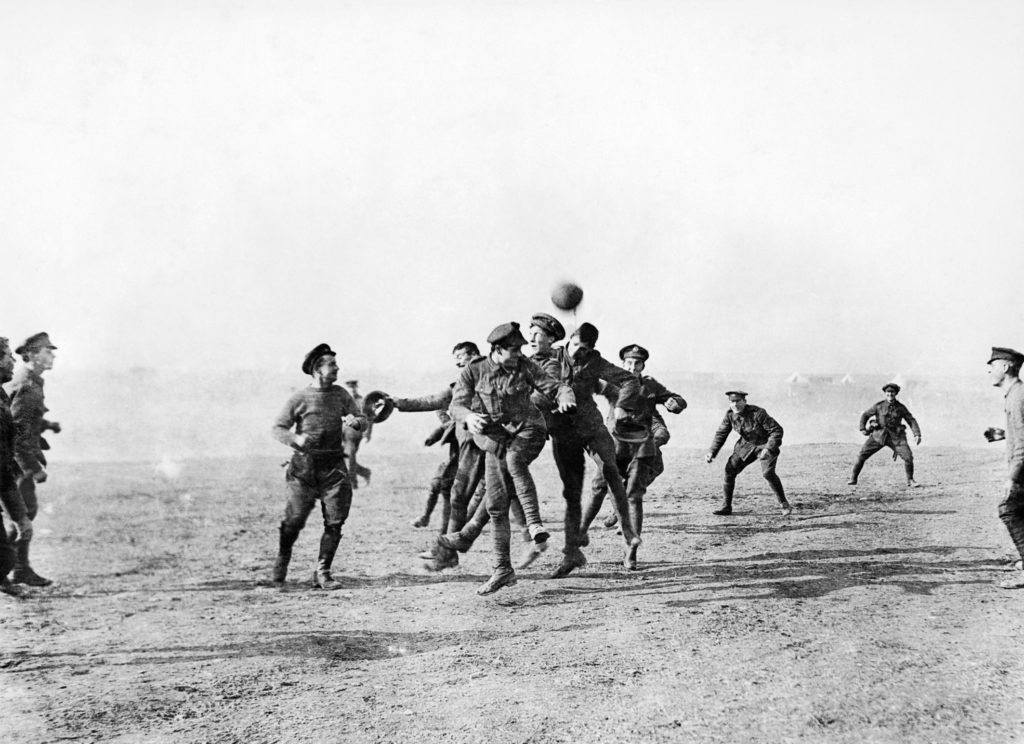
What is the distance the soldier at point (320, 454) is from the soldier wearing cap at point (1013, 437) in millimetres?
5400

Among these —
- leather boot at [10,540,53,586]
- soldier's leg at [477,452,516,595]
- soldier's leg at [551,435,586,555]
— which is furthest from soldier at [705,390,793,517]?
leather boot at [10,540,53,586]

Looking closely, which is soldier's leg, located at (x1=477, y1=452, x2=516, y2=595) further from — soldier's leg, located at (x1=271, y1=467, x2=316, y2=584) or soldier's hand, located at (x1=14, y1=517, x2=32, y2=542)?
soldier's hand, located at (x1=14, y1=517, x2=32, y2=542)

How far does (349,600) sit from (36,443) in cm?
365

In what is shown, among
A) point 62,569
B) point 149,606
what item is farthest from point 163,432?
point 149,606

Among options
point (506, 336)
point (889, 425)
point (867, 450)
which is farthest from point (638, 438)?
point (867, 450)

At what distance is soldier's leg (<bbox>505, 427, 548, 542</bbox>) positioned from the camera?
6.30 m

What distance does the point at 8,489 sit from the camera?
6984mm

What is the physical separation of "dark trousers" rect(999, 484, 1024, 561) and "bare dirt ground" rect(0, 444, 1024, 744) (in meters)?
0.47

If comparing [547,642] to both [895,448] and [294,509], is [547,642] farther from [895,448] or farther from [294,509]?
[895,448]

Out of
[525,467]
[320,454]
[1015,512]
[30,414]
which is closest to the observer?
[525,467]

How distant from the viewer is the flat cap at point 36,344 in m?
7.97

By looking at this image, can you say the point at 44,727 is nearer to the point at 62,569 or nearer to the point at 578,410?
the point at 578,410

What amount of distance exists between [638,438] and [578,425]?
1607 mm

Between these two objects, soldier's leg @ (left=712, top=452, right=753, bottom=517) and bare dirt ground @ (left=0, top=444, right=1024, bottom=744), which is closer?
bare dirt ground @ (left=0, top=444, right=1024, bottom=744)
